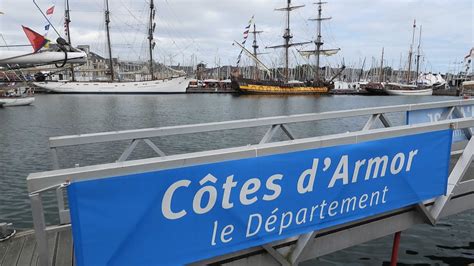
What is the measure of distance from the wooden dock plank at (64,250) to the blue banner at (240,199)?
1.62 metres

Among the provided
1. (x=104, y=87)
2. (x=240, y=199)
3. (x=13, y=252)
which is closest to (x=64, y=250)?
(x=13, y=252)

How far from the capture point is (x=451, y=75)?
149 meters

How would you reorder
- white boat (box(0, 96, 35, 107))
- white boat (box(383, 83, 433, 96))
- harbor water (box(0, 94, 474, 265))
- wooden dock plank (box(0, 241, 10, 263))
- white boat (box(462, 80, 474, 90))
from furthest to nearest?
white boat (box(383, 83, 433, 96))
white boat (box(462, 80, 474, 90))
white boat (box(0, 96, 35, 107))
harbor water (box(0, 94, 474, 265))
wooden dock plank (box(0, 241, 10, 263))

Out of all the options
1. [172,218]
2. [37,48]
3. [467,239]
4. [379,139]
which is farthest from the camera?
[467,239]

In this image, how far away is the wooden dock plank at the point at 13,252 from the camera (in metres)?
4.28

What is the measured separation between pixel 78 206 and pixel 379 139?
3000 mm

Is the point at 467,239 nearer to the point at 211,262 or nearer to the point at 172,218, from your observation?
the point at 211,262

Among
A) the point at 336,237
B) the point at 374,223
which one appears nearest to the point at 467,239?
the point at 374,223

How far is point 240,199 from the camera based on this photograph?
3.18 metres

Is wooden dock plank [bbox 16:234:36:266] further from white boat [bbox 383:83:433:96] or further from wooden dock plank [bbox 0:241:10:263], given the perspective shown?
white boat [bbox 383:83:433:96]

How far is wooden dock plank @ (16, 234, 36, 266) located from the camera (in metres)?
4.25

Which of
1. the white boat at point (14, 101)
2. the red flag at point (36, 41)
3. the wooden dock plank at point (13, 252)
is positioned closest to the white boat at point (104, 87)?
the white boat at point (14, 101)

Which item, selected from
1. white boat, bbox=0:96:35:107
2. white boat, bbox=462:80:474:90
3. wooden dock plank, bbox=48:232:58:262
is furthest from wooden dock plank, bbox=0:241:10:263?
white boat, bbox=462:80:474:90

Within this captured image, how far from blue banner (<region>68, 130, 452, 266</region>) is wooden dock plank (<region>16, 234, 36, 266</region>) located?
2.25 meters
